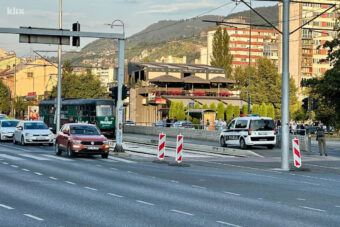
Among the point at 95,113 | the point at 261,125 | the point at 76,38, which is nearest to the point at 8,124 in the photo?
the point at 95,113

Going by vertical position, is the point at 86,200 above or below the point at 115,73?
below

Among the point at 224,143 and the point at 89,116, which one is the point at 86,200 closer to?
the point at 224,143

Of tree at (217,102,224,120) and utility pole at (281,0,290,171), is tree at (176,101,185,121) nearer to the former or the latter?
tree at (217,102,224,120)

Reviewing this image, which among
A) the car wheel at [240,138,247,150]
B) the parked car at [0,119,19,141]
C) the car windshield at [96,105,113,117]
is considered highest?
the car windshield at [96,105,113,117]

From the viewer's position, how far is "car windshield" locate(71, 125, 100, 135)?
108 ft

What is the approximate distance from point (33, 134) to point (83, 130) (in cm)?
923

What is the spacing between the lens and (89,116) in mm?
61438

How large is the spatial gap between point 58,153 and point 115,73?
25.1ft

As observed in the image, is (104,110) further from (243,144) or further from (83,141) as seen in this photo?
(83,141)

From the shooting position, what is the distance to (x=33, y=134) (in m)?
41.3

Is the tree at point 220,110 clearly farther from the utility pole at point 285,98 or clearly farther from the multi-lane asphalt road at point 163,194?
the utility pole at point 285,98

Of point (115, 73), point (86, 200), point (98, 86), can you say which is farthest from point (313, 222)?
point (98, 86)

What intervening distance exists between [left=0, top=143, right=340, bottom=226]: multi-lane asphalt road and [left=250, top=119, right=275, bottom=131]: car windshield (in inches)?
405

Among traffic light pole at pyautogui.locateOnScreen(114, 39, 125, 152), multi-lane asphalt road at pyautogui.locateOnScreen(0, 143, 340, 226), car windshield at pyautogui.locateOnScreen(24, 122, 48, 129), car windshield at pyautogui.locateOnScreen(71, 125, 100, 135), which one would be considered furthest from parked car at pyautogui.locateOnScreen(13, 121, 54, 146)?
multi-lane asphalt road at pyautogui.locateOnScreen(0, 143, 340, 226)
